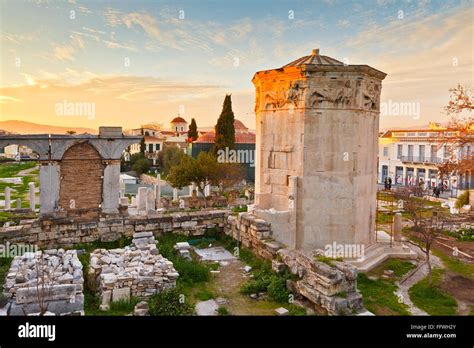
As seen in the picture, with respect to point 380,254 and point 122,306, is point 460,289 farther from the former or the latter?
point 122,306

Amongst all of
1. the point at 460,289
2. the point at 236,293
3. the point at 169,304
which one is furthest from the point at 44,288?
the point at 460,289

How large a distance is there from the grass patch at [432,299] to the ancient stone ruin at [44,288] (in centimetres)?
640

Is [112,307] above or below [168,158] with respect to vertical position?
below

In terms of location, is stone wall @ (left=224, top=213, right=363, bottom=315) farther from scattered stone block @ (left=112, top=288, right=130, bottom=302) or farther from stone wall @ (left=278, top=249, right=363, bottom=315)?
scattered stone block @ (left=112, top=288, right=130, bottom=302)

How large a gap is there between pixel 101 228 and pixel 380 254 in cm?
770

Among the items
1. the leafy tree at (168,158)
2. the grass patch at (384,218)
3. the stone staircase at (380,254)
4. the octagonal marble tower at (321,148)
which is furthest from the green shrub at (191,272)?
the leafy tree at (168,158)

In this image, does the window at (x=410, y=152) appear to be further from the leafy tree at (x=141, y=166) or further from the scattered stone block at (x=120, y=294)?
the scattered stone block at (x=120, y=294)

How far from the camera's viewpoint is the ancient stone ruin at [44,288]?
6.21 meters

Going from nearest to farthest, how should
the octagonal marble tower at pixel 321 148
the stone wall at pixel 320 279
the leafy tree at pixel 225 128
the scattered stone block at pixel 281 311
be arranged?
the stone wall at pixel 320 279 < the scattered stone block at pixel 281 311 < the octagonal marble tower at pixel 321 148 < the leafy tree at pixel 225 128

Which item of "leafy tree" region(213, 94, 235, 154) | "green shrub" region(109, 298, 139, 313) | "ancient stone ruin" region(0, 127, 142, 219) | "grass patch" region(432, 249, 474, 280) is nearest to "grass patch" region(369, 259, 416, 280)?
"grass patch" region(432, 249, 474, 280)

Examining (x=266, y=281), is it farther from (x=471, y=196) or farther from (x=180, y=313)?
(x=471, y=196)

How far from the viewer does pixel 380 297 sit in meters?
7.89
